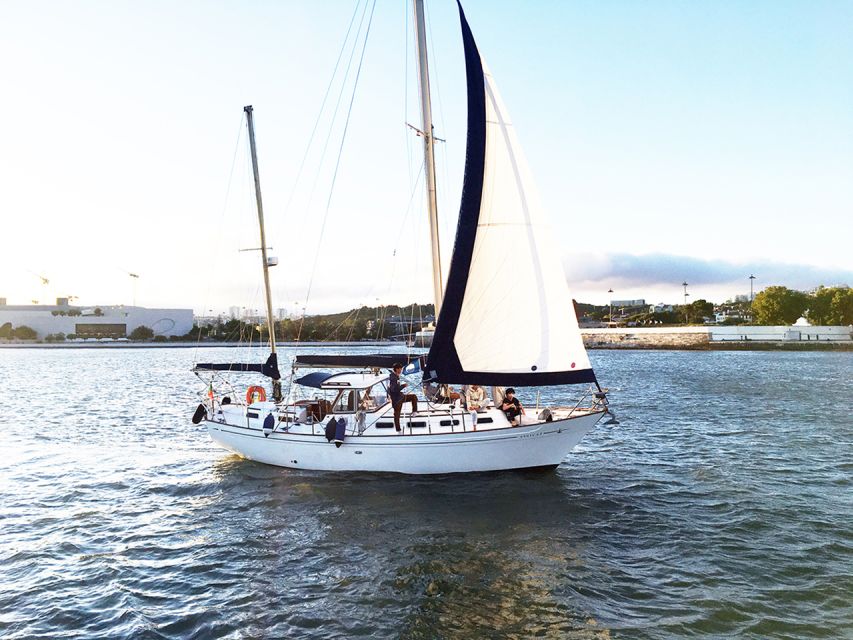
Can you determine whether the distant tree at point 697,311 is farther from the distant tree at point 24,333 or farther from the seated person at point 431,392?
the distant tree at point 24,333

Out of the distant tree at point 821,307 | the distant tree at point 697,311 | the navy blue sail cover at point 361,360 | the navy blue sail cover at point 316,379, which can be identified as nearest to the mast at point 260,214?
the navy blue sail cover at point 361,360

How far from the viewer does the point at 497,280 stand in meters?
16.9

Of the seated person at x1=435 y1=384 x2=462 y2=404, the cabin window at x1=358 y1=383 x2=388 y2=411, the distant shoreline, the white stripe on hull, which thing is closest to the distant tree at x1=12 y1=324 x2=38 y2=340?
the distant shoreline

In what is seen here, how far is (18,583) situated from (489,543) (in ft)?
32.3

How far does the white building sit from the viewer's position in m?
184

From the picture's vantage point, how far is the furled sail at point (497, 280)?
16.8 m

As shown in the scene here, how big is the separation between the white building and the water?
18147 centimetres

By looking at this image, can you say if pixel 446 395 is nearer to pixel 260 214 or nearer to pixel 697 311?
pixel 260 214

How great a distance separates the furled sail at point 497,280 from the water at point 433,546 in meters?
3.96

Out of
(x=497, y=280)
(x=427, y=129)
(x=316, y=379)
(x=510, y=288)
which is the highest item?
(x=427, y=129)

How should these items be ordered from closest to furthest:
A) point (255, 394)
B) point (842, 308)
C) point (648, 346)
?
1. point (255, 394)
2. point (842, 308)
3. point (648, 346)

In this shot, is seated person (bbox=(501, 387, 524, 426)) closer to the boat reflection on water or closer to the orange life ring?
the boat reflection on water

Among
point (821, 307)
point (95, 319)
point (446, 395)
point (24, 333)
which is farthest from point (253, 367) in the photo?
point (24, 333)

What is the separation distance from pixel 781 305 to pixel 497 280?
133 m
